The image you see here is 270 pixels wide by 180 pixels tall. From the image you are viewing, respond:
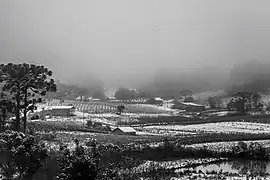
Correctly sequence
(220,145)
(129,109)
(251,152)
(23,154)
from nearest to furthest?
(23,154)
(251,152)
(220,145)
(129,109)

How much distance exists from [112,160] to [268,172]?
47.5 ft

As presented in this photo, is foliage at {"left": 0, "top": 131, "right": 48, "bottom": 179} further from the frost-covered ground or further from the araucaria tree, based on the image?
the frost-covered ground

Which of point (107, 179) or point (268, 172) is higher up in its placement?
point (107, 179)

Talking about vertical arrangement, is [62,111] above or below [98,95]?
below

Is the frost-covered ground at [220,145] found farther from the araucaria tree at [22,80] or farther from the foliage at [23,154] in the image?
the foliage at [23,154]

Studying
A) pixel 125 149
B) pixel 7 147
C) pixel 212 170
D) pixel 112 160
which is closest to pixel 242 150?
pixel 212 170

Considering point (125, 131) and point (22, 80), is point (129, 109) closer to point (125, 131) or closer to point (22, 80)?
point (125, 131)

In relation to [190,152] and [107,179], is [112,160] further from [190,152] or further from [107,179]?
[107,179]

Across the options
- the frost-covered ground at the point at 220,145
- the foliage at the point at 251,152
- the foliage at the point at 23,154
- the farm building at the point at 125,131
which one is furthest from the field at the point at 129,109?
the foliage at the point at 23,154

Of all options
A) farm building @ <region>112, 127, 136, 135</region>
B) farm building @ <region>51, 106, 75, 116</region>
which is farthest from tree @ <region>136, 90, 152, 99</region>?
farm building @ <region>112, 127, 136, 135</region>

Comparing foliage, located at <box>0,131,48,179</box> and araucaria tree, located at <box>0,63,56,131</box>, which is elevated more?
araucaria tree, located at <box>0,63,56,131</box>

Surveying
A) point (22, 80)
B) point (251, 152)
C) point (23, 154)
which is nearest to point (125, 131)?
point (251, 152)

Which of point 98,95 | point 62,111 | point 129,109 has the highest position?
point 98,95

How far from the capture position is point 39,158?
76.9 feet
